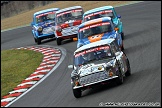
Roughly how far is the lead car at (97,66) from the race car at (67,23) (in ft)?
40.8

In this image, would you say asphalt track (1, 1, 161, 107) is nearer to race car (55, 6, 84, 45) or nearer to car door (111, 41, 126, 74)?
car door (111, 41, 126, 74)

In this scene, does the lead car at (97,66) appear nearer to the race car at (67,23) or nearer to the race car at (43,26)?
the race car at (67,23)

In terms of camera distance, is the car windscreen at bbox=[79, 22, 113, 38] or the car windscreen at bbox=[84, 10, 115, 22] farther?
the car windscreen at bbox=[84, 10, 115, 22]

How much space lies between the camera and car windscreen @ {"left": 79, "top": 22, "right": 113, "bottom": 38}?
68.9ft

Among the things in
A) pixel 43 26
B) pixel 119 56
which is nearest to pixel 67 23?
pixel 43 26

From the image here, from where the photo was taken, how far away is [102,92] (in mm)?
14148

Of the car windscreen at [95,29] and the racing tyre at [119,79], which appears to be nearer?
the racing tyre at [119,79]

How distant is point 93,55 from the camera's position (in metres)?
15.1

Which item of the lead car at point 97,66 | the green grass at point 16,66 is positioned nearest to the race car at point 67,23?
the green grass at point 16,66

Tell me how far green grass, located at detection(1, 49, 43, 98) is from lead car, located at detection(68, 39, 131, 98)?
3969mm

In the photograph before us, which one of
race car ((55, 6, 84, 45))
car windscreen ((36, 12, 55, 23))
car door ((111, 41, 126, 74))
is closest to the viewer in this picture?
car door ((111, 41, 126, 74))


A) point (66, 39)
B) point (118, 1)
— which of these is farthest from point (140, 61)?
point (118, 1)

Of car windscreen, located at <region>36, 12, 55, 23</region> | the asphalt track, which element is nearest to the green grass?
the asphalt track

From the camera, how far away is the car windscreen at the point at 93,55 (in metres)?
15.0
